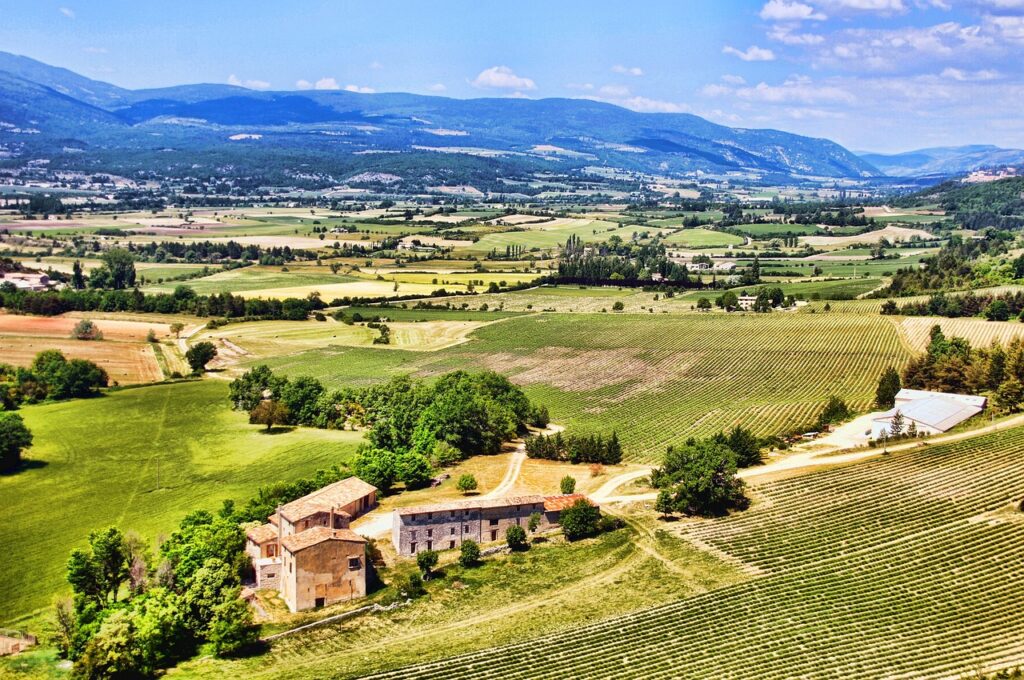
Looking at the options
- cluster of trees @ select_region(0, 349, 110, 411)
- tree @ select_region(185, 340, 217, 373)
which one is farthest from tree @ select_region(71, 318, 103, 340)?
cluster of trees @ select_region(0, 349, 110, 411)

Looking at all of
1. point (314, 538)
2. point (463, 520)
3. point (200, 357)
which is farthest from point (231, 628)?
point (200, 357)

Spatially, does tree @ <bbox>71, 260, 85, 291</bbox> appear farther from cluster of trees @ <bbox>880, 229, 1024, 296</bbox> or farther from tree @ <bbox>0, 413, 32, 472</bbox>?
cluster of trees @ <bbox>880, 229, 1024, 296</bbox>

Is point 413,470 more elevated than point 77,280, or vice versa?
point 77,280

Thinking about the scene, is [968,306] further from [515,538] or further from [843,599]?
[515,538]

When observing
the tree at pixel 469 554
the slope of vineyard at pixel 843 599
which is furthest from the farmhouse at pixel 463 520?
the slope of vineyard at pixel 843 599

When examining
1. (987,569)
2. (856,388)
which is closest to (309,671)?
(987,569)

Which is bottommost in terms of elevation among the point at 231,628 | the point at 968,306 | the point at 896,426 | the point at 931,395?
the point at 231,628

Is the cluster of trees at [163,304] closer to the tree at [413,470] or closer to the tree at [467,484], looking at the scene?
the tree at [413,470]
